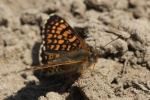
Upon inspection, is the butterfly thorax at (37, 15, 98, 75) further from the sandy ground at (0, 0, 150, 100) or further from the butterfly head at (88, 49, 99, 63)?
the sandy ground at (0, 0, 150, 100)

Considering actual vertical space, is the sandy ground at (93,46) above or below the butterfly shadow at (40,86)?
above

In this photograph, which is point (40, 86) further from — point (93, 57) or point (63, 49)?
point (93, 57)

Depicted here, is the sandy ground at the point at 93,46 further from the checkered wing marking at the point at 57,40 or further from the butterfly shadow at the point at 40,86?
the checkered wing marking at the point at 57,40

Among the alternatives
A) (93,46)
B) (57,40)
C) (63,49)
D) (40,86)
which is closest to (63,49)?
(63,49)

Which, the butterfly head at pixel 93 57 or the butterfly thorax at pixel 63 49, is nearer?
the butterfly head at pixel 93 57

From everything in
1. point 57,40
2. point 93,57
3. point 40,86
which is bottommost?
point 40,86

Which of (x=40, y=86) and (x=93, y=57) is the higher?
(x=93, y=57)

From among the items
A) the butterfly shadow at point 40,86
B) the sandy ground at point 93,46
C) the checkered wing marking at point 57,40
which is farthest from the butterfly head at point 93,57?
the butterfly shadow at point 40,86

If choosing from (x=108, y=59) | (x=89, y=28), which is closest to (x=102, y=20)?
(x=89, y=28)
